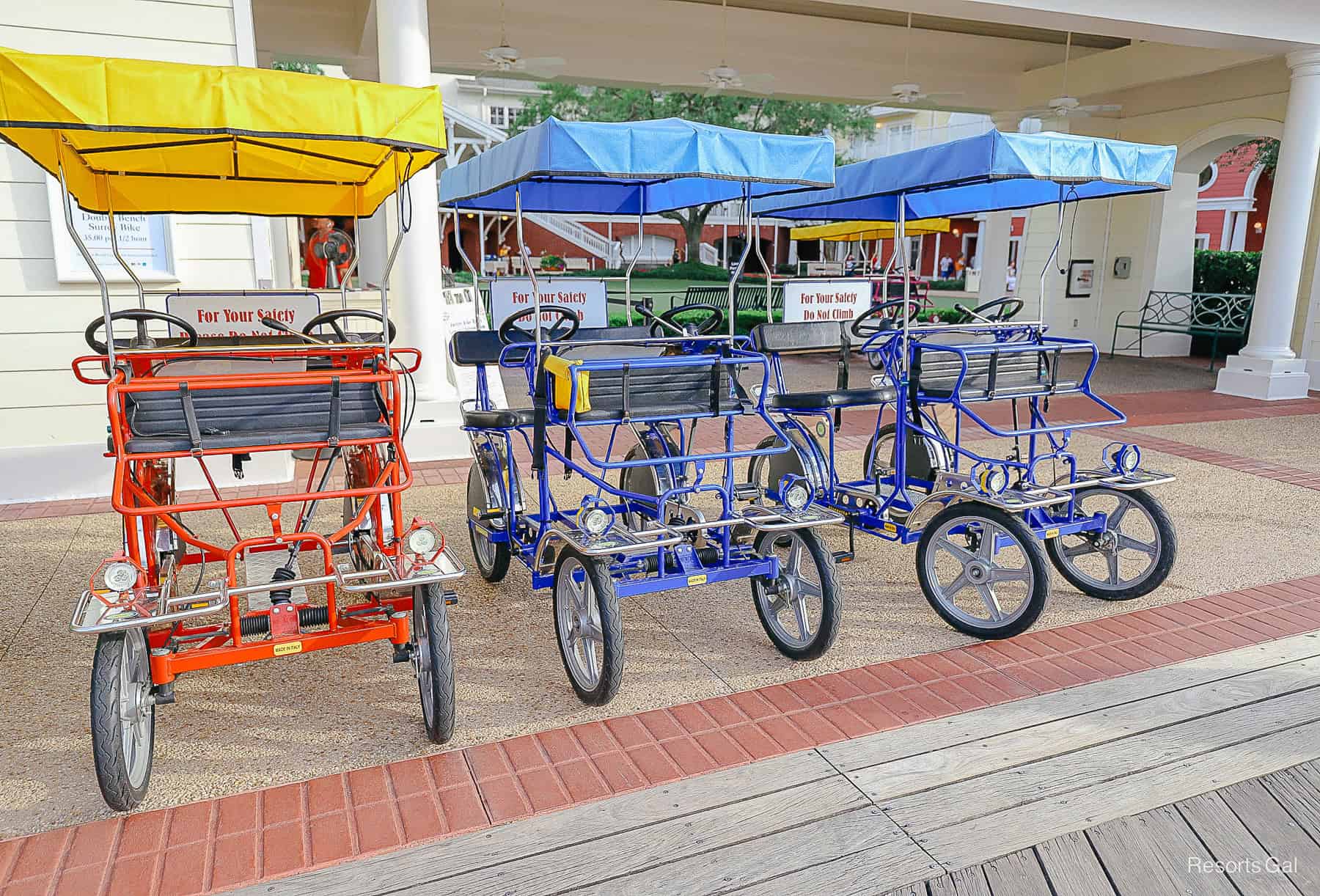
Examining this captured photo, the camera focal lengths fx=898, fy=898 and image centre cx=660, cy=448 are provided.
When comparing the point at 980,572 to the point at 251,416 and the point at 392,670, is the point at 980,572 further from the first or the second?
the point at 251,416

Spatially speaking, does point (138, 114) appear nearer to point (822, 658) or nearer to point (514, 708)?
point (514, 708)

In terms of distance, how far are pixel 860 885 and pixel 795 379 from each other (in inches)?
378

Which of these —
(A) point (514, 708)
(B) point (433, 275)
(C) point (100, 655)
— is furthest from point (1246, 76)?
(C) point (100, 655)

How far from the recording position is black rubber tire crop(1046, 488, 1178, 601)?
4254 mm

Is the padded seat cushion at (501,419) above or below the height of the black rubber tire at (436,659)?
above

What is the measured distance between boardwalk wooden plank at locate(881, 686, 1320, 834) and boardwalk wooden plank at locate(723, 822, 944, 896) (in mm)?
130

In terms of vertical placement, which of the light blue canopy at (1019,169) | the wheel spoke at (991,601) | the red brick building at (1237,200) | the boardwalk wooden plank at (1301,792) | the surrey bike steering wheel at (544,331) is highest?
the red brick building at (1237,200)

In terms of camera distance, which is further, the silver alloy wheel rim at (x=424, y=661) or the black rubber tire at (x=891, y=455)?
the black rubber tire at (x=891, y=455)

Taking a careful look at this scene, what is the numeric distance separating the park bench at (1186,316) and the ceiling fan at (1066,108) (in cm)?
310

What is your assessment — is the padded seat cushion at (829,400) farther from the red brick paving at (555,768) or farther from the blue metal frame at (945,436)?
the red brick paving at (555,768)

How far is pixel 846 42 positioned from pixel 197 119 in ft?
39.0

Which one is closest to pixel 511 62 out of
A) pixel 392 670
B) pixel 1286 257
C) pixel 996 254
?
pixel 996 254

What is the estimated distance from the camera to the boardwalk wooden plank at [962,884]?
7.85 ft

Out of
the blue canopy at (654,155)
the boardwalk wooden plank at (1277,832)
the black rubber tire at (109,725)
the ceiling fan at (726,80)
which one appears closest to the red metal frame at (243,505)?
the black rubber tire at (109,725)
